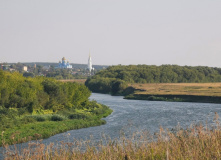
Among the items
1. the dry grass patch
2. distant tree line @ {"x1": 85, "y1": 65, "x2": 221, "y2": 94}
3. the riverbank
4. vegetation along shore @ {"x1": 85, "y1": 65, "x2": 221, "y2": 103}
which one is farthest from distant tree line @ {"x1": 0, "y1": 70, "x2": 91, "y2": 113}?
distant tree line @ {"x1": 85, "y1": 65, "x2": 221, "y2": 94}

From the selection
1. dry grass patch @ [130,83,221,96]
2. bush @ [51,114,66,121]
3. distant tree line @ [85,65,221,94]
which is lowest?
bush @ [51,114,66,121]

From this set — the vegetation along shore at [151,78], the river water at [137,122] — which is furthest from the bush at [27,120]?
the vegetation along shore at [151,78]

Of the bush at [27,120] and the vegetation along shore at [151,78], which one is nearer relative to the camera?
the bush at [27,120]

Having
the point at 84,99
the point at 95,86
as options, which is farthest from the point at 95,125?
the point at 95,86

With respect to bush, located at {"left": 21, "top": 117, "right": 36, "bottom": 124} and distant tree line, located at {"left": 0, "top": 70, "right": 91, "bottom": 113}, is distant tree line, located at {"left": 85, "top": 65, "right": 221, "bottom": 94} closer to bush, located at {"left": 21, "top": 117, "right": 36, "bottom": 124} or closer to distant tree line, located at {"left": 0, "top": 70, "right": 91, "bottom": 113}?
distant tree line, located at {"left": 0, "top": 70, "right": 91, "bottom": 113}

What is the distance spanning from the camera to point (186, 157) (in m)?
10.6

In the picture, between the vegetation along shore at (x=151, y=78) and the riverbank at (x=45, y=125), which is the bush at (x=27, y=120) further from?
the vegetation along shore at (x=151, y=78)

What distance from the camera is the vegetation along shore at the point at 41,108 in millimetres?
40250

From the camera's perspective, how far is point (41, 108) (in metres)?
55.7

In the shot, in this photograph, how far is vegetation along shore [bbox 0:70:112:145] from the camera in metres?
40.2

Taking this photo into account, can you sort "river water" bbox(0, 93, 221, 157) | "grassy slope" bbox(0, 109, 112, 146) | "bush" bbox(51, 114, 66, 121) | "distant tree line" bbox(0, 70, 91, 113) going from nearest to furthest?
"river water" bbox(0, 93, 221, 157) < "grassy slope" bbox(0, 109, 112, 146) < "bush" bbox(51, 114, 66, 121) < "distant tree line" bbox(0, 70, 91, 113)

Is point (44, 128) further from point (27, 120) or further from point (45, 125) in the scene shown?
point (27, 120)

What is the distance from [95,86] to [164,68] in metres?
46.3

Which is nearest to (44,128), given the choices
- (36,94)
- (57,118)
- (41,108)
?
(57,118)
